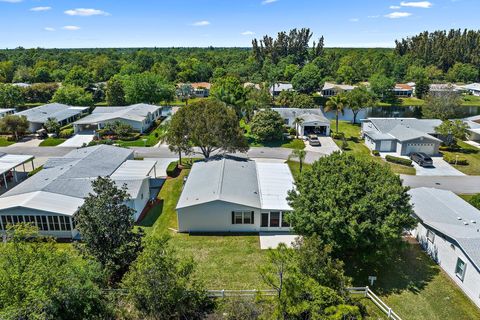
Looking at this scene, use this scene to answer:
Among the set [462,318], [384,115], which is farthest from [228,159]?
[384,115]

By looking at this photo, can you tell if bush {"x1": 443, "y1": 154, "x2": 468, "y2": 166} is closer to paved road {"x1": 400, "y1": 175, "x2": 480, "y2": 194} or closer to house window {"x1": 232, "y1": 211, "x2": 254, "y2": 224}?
paved road {"x1": 400, "y1": 175, "x2": 480, "y2": 194}

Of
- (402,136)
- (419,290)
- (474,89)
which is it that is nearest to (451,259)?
(419,290)

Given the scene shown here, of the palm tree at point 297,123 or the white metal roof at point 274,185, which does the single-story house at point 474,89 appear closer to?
the palm tree at point 297,123

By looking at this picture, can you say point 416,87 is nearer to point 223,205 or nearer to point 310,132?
point 310,132

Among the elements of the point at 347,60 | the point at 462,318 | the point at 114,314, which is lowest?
the point at 462,318

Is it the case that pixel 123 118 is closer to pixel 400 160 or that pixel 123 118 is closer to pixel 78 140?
pixel 78 140

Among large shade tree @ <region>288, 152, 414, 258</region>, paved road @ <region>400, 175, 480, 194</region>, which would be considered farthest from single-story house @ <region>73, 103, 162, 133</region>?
large shade tree @ <region>288, 152, 414, 258</region>
